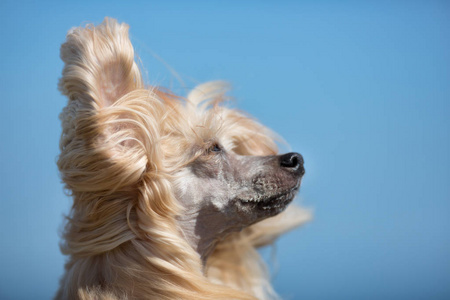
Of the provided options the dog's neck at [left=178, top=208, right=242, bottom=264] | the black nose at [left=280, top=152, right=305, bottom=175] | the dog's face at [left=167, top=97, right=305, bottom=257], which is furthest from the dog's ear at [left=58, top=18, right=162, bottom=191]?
the black nose at [left=280, top=152, right=305, bottom=175]

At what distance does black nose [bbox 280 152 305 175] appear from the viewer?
4.35m

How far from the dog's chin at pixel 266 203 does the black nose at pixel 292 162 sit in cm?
17

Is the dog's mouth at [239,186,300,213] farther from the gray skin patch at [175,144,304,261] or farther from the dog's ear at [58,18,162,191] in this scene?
the dog's ear at [58,18,162,191]

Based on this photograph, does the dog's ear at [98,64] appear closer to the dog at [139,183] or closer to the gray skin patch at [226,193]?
the dog at [139,183]

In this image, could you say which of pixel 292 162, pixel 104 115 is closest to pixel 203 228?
pixel 292 162

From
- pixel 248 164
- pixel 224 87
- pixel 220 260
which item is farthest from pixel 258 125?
pixel 220 260

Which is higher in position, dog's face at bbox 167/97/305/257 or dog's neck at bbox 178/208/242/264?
dog's face at bbox 167/97/305/257

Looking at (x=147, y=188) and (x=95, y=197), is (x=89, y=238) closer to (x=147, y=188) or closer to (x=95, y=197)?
(x=95, y=197)

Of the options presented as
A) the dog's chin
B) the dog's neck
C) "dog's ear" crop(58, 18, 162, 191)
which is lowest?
the dog's neck

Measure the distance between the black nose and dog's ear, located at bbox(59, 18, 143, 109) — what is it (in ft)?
4.67

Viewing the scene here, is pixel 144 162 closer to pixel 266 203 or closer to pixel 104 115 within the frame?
pixel 104 115

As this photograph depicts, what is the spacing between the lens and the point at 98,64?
3.80 metres

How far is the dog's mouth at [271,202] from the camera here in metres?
4.23

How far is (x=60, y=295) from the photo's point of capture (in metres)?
4.36
